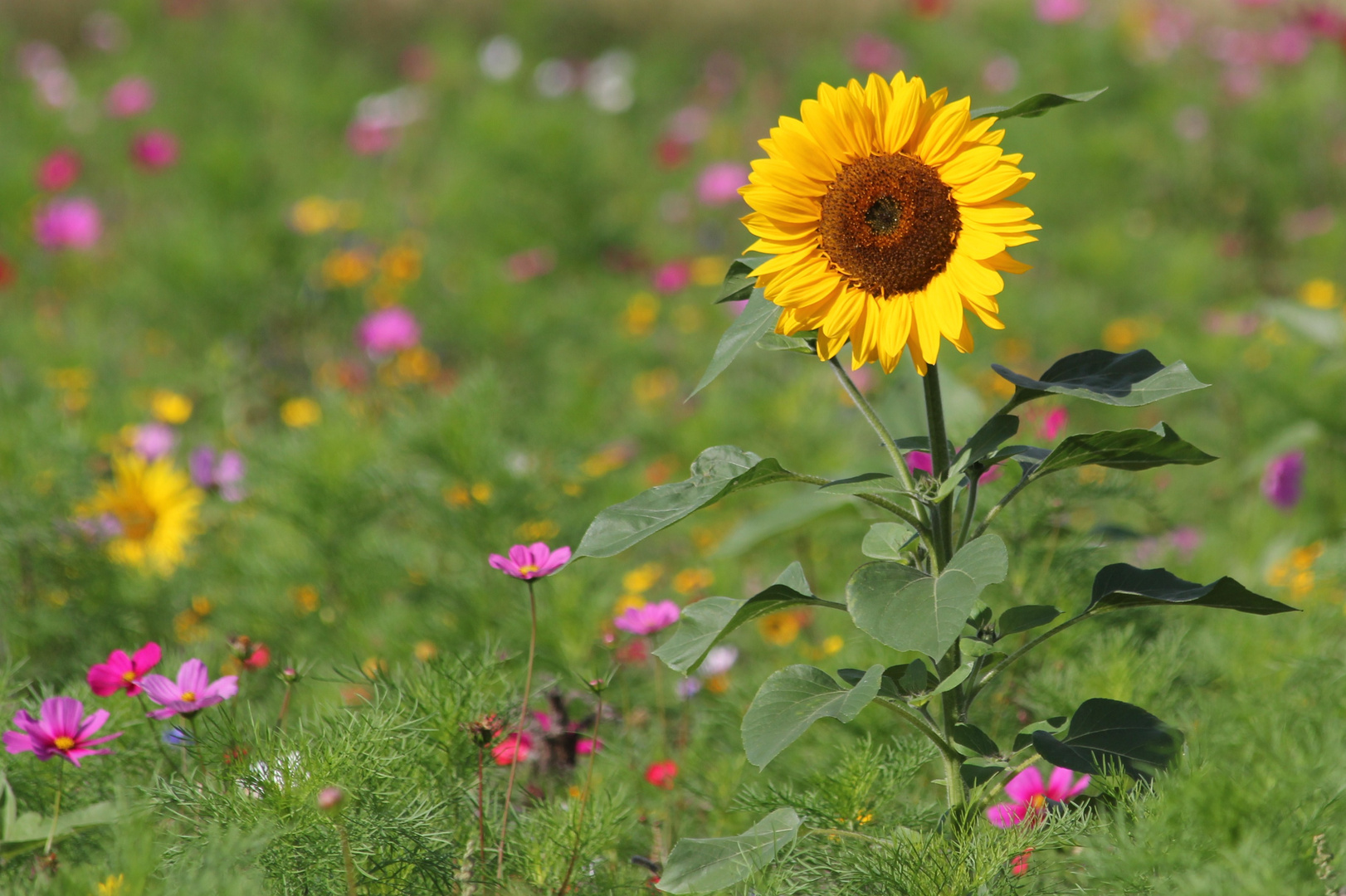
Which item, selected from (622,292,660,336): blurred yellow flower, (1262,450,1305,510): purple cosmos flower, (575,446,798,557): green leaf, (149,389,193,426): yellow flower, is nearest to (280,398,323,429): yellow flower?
(149,389,193,426): yellow flower

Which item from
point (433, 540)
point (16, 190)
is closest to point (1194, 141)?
point (433, 540)

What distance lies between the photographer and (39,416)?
1967 mm

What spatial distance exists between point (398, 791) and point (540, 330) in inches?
79.3

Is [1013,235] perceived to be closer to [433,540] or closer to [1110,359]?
[1110,359]

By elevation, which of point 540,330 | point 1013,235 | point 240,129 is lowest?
point 540,330

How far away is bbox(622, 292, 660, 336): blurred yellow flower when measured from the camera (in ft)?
10.3

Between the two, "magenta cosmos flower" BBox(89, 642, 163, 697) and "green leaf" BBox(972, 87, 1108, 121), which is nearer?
"green leaf" BBox(972, 87, 1108, 121)

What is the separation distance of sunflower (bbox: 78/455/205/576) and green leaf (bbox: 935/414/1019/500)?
65.7 inches

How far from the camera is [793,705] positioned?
92cm

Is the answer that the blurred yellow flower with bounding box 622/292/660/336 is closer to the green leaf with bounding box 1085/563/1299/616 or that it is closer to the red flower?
the red flower

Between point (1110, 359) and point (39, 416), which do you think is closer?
point (1110, 359)

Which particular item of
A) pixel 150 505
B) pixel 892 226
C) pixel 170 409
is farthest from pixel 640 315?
pixel 892 226

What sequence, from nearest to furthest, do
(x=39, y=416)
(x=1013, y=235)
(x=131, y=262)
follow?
(x=1013, y=235) → (x=39, y=416) → (x=131, y=262)

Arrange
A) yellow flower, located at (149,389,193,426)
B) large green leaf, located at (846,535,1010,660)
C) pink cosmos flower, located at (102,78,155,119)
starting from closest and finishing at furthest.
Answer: large green leaf, located at (846,535,1010,660), yellow flower, located at (149,389,193,426), pink cosmos flower, located at (102,78,155,119)
